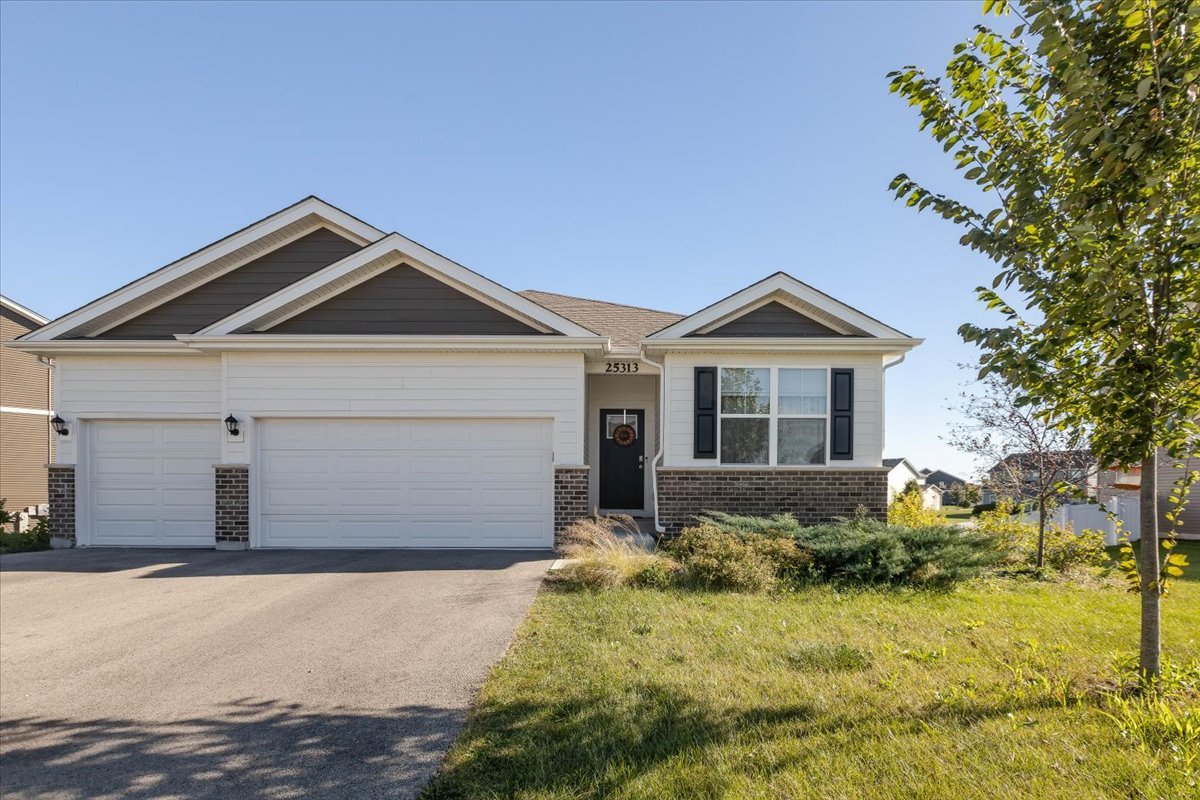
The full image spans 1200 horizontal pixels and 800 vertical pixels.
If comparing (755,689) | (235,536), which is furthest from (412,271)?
(755,689)

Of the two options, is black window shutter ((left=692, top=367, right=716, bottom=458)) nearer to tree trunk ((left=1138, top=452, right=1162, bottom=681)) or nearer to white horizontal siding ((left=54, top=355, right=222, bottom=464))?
tree trunk ((left=1138, top=452, right=1162, bottom=681))

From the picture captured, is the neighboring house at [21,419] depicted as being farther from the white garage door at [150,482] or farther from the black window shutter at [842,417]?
Result: the black window shutter at [842,417]

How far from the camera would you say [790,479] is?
1011 centimetres

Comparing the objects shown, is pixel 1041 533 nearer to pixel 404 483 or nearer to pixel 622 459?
pixel 622 459

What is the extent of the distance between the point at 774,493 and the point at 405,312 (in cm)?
690

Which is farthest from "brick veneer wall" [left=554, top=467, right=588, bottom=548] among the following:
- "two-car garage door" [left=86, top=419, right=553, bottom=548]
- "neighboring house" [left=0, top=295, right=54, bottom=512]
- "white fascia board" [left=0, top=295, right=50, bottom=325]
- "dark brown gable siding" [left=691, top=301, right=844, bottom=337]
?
"white fascia board" [left=0, top=295, right=50, bottom=325]

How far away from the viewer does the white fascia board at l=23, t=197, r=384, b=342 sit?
10.4m

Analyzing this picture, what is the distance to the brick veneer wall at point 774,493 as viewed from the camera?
10.1m

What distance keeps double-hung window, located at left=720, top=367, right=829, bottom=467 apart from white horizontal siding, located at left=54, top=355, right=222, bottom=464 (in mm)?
8821

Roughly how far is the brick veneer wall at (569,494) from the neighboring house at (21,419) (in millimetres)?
15160

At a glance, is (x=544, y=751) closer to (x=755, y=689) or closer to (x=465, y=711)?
(x=465, y=711)

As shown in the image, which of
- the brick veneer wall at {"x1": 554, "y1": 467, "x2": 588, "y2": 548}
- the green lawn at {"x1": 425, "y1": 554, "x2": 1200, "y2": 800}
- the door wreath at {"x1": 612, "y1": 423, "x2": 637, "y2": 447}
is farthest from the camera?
the door wreath at {"x1": 612, "y1": 423, "x2": 637, "y2": 447}

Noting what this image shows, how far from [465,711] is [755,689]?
1.99 meters

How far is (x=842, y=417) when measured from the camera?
10.1 meters
